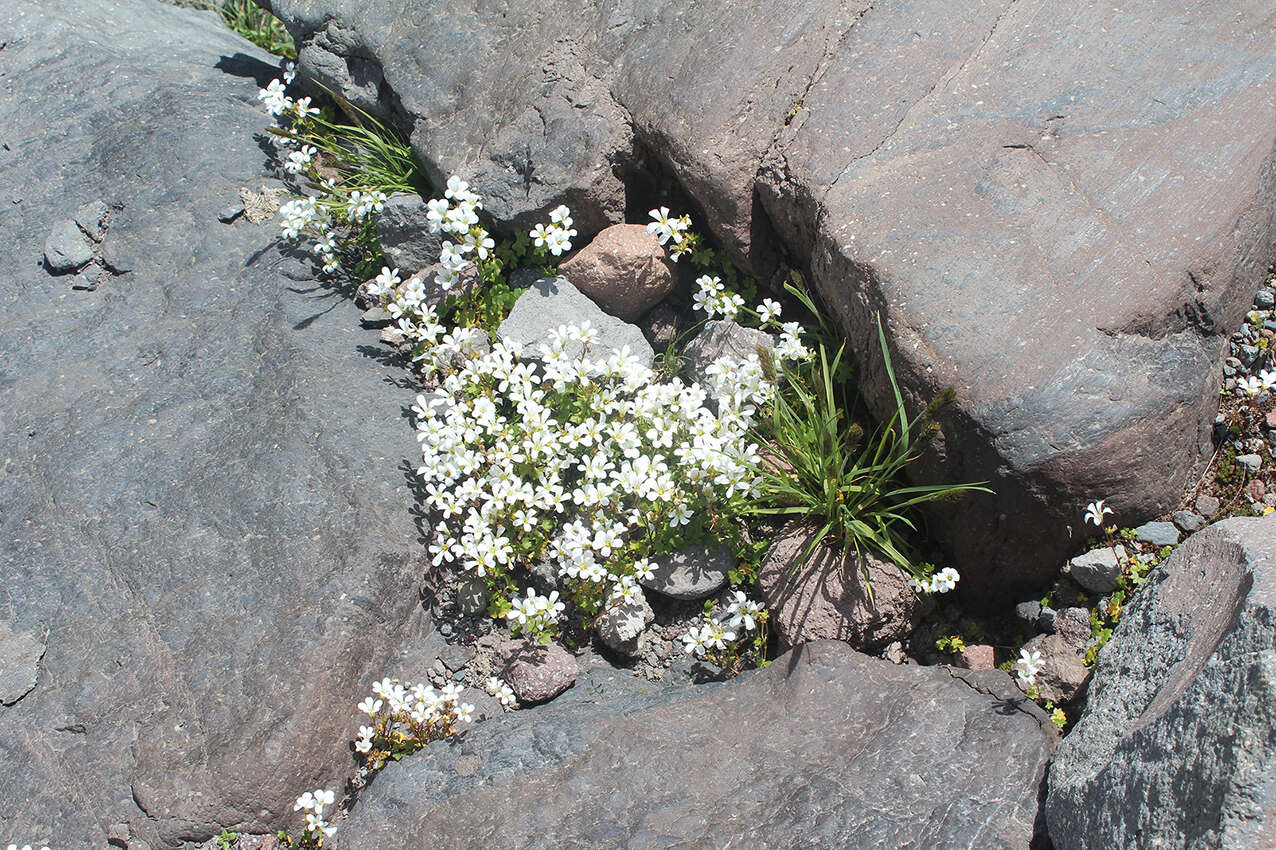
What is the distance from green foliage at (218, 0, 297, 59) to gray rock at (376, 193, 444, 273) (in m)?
2.61

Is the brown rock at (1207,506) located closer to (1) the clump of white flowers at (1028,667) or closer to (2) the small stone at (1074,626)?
(2) the small stone at (1074,626)

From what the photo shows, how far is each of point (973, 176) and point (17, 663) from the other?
433cm

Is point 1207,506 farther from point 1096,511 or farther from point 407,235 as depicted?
point 407,235

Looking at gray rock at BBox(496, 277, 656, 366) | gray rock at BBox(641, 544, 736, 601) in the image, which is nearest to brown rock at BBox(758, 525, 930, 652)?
gray rock at BBox(641, 544, 736, 601)

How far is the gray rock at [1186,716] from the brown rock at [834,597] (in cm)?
78

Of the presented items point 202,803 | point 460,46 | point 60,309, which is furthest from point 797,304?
point 60,309

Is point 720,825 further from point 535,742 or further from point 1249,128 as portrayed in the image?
point 1249,128

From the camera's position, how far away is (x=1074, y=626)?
347cm

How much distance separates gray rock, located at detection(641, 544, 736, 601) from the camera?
3.89 m

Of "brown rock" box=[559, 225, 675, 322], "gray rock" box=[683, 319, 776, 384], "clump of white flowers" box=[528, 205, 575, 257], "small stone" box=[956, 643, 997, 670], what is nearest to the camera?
"small stone" box=[956, 643, 997, 670]

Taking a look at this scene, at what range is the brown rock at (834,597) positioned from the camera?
3.65 metres

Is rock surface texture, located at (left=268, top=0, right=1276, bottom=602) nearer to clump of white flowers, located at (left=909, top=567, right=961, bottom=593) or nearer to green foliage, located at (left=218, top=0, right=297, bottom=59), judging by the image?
clump of white flowers, located at (left=909, top=567, right=961, bottom=593)

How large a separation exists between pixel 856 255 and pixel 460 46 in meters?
2.60

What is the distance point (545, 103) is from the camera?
4.61 metres
